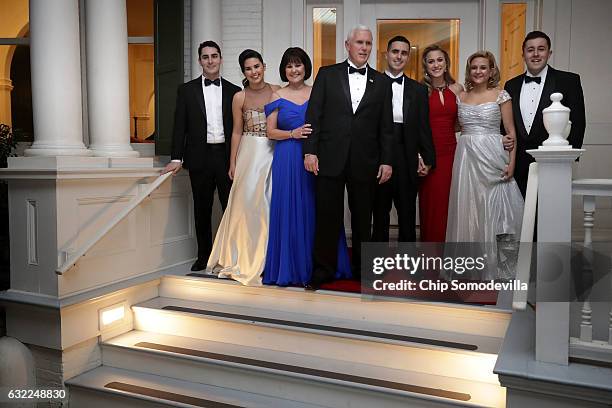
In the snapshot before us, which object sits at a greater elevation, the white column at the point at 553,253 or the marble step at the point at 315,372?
the white column at the point at 553,253

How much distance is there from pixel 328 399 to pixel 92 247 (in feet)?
5.76

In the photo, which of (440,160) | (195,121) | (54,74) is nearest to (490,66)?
(440,160)

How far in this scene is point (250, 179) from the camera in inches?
151

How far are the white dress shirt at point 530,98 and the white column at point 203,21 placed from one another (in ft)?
8.73

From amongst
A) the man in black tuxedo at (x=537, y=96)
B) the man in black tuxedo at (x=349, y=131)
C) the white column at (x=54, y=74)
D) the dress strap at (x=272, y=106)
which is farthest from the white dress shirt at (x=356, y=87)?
the white column at (x=54, y=74)

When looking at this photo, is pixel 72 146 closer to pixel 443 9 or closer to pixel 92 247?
pixel 92 247

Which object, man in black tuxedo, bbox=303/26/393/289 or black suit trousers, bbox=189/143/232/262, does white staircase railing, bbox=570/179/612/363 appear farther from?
black suit trousers, bbox=189/143/232/262

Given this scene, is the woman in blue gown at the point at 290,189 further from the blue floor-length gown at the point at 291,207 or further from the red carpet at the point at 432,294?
the red carpet at the point at 432,294

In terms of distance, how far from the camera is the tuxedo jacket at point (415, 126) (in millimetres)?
3582

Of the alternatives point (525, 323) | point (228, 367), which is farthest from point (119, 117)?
point (525, 323)

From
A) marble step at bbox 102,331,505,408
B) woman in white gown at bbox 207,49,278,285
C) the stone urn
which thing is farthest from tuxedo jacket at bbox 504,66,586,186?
woman in white gown at bbox 207,49,278,285

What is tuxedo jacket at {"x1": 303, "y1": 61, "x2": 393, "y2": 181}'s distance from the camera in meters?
3.43

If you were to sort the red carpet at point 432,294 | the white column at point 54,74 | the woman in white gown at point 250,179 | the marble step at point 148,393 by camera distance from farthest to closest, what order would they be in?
the woman in white gown at point 250,179
the white column at point 54,74
the red carpet at point 432,294
the marble step at point 148,393

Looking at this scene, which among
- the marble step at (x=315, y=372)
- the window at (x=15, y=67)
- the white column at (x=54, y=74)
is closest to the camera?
the marble step at (x=315, y=372)
